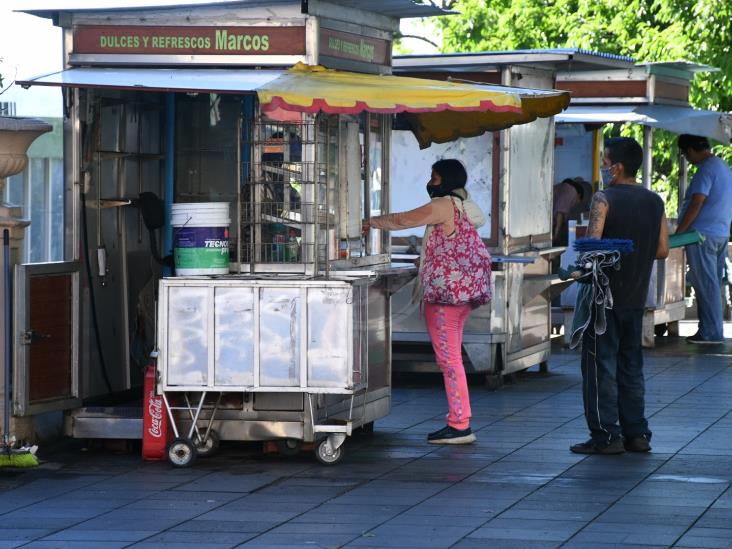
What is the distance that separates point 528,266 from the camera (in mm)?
12570

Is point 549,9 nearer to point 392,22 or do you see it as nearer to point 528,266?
point 528,266

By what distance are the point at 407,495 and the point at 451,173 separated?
238 centimetres

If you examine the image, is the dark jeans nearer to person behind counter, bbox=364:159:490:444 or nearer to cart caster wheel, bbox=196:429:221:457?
person behind counter, bbox=364:159:490:444

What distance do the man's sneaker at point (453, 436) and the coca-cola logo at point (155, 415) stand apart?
1702mm

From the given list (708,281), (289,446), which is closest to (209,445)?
(289,446)

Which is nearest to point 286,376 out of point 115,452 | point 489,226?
point 115,452

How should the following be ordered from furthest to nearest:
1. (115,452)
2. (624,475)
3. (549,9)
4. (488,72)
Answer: (549,9) < (488,72) < (115,452) < (624,475)

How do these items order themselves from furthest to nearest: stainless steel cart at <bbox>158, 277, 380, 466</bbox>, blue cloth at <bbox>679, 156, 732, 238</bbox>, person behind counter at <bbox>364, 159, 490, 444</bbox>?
blue cloth at <bbox>679, 156, 732, 238</bbox>
person behind counter at <bbox>364, 159, 490, 444</bbox>
stainless steel cart at <bbox>158, 277, 380, 466</bbox>

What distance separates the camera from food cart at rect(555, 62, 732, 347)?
580 inches

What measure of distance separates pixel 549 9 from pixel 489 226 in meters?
14.6

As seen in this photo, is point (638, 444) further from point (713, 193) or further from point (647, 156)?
point (647, 156)

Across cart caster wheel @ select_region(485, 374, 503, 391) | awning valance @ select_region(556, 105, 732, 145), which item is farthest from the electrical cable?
awning valance @ select_region(556, 105, 732, 145)

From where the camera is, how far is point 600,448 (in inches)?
343

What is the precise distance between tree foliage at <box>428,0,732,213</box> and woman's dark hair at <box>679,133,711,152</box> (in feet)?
19.3
